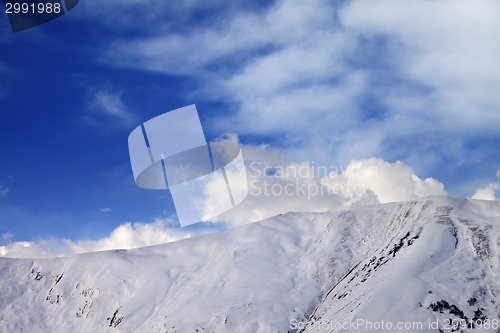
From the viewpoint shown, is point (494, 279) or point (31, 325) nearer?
point (494, 279)

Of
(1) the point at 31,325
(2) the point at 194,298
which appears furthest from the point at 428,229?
(1) the point at 31,325

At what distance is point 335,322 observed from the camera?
263ft

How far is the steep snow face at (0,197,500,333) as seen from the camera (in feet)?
252

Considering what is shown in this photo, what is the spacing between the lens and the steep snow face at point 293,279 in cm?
7694

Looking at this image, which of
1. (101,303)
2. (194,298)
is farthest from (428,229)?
(101,303)

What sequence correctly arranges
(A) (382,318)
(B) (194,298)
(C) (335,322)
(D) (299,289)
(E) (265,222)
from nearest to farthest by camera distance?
(A) (382,318) → (C) (335,322) → (D) (299,289) → (B) (194,298) → (E) (265,222)

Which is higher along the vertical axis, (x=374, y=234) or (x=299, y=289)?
(x=374, y=234)

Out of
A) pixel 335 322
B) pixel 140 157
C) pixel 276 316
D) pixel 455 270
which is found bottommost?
pixel 276 316

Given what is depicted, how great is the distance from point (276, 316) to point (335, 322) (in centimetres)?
1763

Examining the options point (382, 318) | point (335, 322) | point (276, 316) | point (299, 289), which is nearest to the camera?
point (382, 318)

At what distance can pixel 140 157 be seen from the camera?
3049 inches

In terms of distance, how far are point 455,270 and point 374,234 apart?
32.5m

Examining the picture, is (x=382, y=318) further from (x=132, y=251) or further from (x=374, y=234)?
(x=132, y=251)

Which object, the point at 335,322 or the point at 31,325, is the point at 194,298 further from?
the point at 31,325
